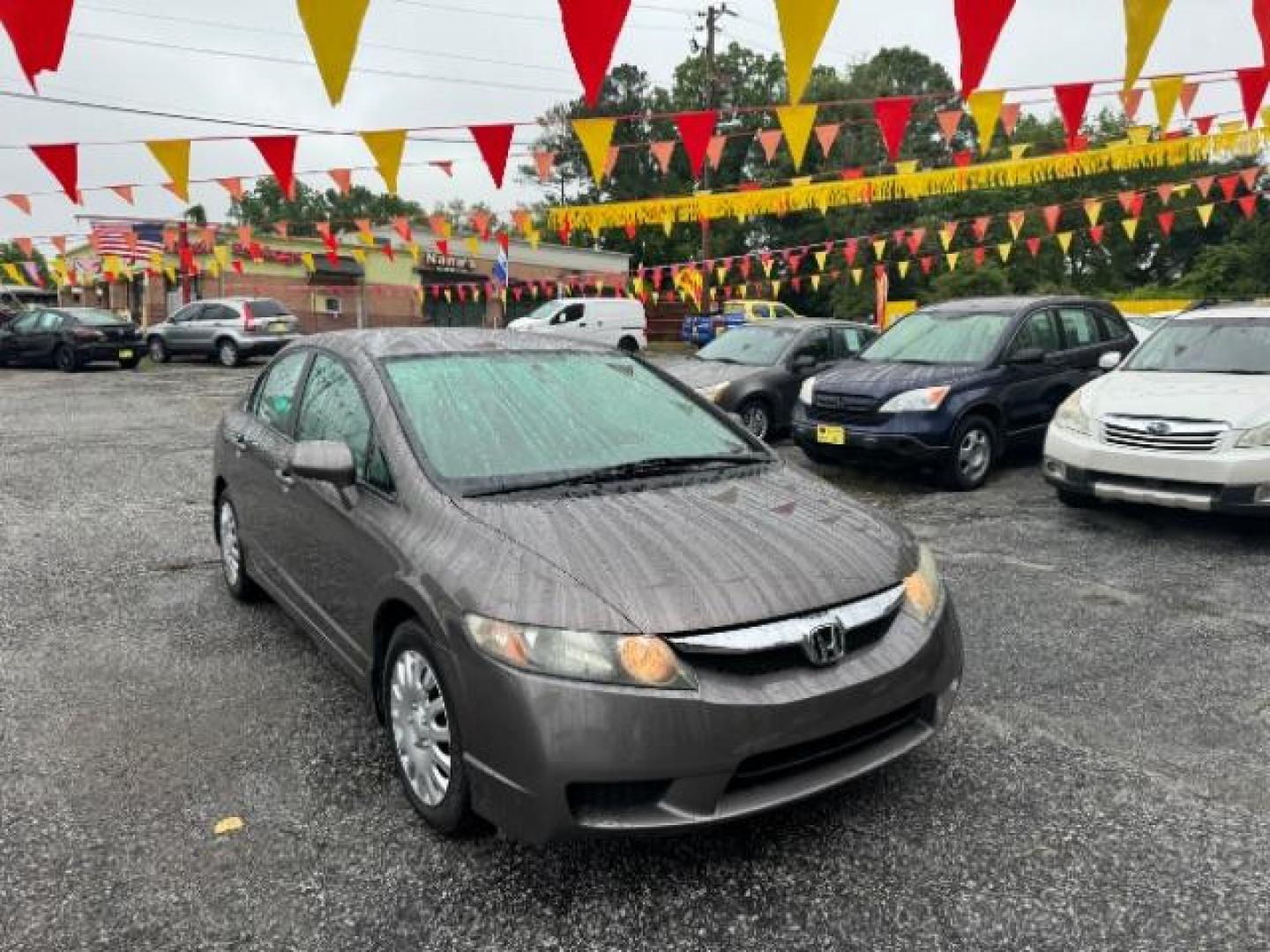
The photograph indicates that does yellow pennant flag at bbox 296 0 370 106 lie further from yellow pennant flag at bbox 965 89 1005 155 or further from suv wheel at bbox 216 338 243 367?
suv wheel at bbox 216 338 243 367

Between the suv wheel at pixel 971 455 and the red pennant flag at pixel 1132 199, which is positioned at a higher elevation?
the red pennant flag at pixel 1132 199

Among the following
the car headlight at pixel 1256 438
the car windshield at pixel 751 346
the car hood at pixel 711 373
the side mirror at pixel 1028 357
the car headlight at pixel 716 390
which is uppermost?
the side mirror at pixel 1028 357

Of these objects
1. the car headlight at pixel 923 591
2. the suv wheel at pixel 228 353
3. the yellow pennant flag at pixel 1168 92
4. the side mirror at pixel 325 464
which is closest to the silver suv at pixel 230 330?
the suv wheel at pixel 228 353

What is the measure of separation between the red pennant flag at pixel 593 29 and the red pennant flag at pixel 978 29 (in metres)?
1.69

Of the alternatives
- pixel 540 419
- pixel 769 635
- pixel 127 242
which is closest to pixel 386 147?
pixel 540 419

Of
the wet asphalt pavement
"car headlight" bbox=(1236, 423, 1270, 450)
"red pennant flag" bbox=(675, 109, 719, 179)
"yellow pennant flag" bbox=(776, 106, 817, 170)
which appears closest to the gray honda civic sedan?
the wet asphalt pavement

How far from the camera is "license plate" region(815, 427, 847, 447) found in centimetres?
766

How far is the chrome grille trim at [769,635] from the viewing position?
2270 mm

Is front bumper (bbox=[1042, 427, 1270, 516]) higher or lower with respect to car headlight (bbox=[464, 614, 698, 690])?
lower

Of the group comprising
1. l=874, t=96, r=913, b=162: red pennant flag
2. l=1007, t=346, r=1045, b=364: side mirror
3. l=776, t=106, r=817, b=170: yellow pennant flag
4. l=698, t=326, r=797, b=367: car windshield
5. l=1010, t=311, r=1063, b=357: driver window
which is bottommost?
l=698, t=326, r=797, b=367: car windshield

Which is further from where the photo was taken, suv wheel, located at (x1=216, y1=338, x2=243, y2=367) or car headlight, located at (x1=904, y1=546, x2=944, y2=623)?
suv wheel, located at (x1=216, y1=338, x2=243, y2=367)

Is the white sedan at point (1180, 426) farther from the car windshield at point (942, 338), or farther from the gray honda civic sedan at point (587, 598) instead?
the gray honda civic sedan at point (587, 598)

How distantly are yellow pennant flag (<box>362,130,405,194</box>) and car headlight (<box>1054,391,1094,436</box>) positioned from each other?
5.50 m

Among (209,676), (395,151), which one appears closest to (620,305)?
(395,151)
